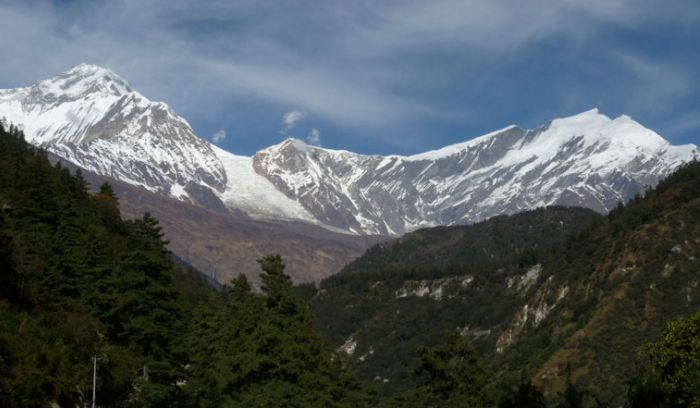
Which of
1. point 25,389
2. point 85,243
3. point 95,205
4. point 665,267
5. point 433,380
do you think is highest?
point 665,267

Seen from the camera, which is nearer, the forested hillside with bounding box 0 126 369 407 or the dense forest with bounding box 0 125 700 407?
the dense forest with bounding box 0 125 700 407

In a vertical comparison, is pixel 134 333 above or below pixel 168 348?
above

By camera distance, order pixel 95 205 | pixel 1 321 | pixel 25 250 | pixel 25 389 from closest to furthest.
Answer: pixel 25 389 → pixel 1 321 → pixel 25 250 → pixel 95 205

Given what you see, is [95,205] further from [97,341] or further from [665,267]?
[665,267]

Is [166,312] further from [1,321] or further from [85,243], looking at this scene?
[85,243]

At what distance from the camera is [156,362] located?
Result: 200 feet

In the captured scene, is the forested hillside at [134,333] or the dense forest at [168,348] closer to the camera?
the dense forest at [168,348]

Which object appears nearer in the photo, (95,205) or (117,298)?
(117,298)

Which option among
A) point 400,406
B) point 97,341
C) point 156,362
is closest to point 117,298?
point 97,341

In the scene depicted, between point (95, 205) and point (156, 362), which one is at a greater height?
point (95, 205)

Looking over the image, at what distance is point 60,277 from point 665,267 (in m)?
137

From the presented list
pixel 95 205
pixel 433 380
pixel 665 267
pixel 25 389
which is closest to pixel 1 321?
pixel 25 389

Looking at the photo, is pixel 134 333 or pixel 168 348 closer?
pixel 168 348

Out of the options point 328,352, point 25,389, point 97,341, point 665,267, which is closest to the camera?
point 25,389
